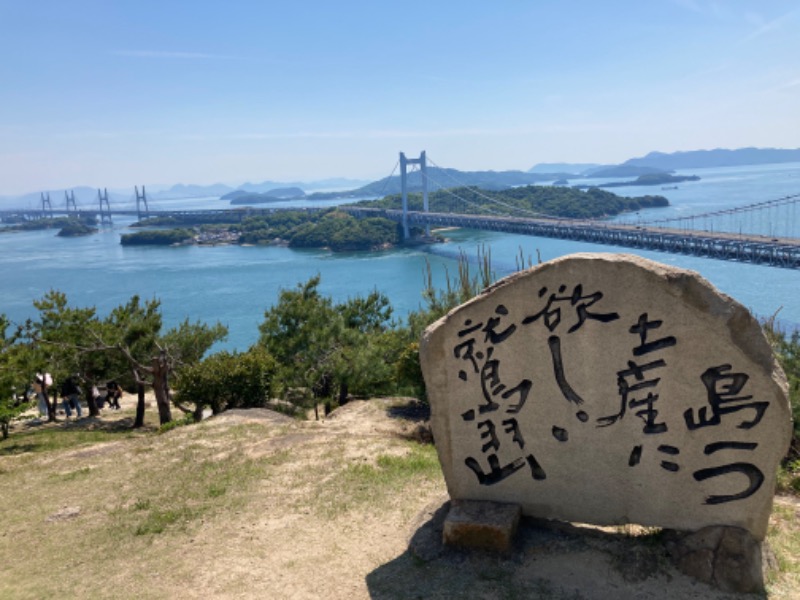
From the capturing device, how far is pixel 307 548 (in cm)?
388

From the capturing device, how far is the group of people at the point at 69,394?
8.99 m

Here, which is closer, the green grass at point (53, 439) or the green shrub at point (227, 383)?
the green grass at point (53, 439)

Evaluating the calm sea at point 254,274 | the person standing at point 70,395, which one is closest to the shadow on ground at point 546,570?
the person standing at point 70,395

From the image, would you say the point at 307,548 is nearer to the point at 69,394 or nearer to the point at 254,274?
the point at 69,394

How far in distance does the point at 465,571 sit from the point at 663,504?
112 centimetres

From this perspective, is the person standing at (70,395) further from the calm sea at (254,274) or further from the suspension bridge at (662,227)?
the suspension bridge at (662,227)

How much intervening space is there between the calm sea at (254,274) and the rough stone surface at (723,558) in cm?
1913

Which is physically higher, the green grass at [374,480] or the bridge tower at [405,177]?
the bridge tower at [405,177]

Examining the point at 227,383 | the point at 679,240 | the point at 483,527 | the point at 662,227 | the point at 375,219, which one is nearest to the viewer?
the point at 483,527

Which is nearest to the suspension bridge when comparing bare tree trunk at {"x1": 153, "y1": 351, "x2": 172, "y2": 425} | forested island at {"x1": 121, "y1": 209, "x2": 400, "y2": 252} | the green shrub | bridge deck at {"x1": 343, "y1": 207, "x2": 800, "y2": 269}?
bridge deck at {"x1": 343, "y1": 207, "x2": 800, "y2": 269}

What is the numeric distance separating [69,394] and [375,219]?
4014 centimetres

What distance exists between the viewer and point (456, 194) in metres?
62.1

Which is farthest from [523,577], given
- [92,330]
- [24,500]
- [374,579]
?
[92,330]

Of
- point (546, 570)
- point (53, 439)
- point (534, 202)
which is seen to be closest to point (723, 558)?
point (546, 570)
